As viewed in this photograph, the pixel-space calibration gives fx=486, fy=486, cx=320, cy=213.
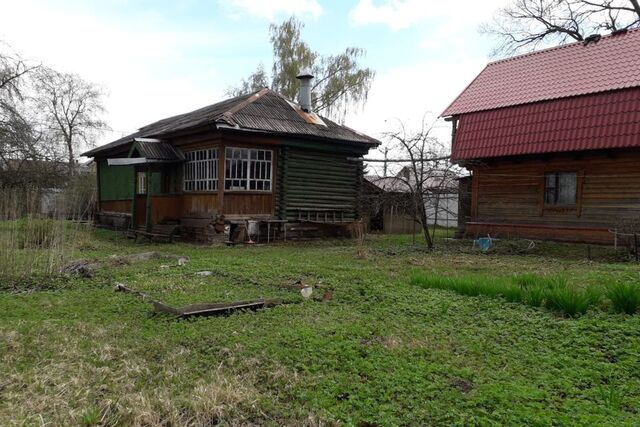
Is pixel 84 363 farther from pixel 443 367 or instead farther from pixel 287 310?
pixel 443 367

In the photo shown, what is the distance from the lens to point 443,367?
13.9 ft

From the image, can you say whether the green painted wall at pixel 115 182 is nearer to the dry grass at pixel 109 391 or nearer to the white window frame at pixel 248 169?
the white window frame at pixel 248 169

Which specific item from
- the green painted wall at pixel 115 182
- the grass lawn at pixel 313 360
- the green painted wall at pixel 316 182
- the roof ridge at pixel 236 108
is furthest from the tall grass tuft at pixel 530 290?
the green painted wall at pixel 115 182

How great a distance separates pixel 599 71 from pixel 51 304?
15.6 m

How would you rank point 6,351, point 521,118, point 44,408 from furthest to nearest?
point 521,118 → point 6,351 → point 44,408

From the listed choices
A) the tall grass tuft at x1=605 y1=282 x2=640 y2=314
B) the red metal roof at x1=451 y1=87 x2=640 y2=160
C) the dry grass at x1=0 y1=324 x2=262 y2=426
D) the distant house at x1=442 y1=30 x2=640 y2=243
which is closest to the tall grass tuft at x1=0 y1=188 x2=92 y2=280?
the dry grass at x1=0 y1=324 x2=262 y2=426

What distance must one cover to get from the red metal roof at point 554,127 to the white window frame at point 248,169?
21.1ft

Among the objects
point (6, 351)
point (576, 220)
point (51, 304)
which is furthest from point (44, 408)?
point (576, 220)

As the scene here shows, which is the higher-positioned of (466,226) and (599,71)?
(599,71)

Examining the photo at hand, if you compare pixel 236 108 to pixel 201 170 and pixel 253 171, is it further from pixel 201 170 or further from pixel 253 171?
pixel 201 170

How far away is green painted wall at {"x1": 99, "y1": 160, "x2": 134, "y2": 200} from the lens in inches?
906

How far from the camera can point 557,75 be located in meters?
16.0

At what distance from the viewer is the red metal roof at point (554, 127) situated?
13164 mm

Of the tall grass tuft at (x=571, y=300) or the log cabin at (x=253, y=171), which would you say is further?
the log cabin at (x=253, y=171)
